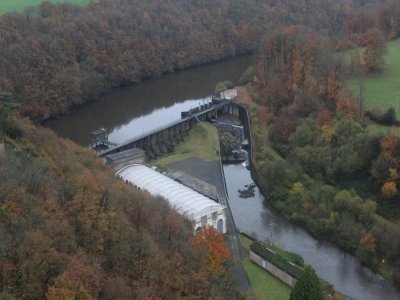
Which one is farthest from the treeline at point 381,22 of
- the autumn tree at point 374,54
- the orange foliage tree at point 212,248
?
the orange foliage tree at point 212,248

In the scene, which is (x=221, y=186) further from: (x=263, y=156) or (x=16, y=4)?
(x=16, y=4)

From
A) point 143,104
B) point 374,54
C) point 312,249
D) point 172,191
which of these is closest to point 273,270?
point 312,249

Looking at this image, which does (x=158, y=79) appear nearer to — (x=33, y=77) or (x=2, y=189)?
(x=33, y=77)

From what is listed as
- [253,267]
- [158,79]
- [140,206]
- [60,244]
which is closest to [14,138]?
[140,206]

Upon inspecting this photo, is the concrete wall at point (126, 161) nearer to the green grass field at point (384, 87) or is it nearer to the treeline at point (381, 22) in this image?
the green grass field at point (384, 87)

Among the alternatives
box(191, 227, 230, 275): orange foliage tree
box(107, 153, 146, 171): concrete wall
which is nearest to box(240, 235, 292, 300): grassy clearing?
box(191, 227, 230, 275): orange foliage tree

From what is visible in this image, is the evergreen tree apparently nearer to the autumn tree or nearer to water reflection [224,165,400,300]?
water reflection [224,165,400,300]
